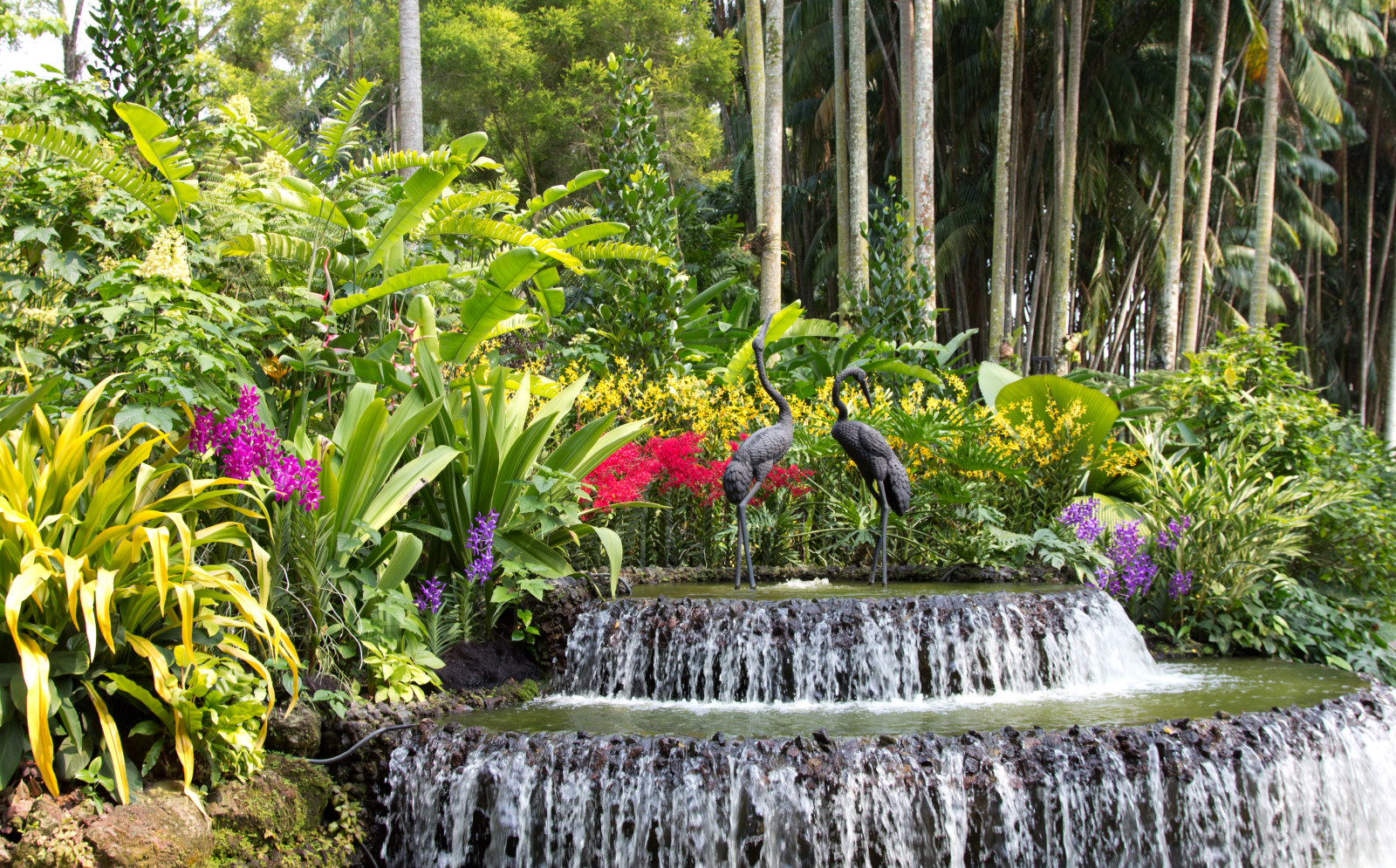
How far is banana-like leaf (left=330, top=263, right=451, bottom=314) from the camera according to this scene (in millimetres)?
4953

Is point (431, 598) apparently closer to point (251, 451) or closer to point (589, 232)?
point (251, 451)

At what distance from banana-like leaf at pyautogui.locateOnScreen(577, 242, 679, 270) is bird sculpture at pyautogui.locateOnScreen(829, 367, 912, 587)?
2338 millimetres

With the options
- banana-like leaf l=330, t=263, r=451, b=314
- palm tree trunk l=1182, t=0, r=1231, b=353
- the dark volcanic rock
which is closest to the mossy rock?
the dark volcanic rock

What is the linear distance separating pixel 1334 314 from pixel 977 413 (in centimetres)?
2916

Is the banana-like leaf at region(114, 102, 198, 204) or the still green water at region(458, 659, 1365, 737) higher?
the banana-like leaf at region(114, 102, 198, 204)

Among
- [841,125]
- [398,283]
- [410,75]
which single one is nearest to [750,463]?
[398,283]

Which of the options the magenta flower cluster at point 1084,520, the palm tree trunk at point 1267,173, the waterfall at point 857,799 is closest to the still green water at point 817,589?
the magenta flower cluster at point 1084,520

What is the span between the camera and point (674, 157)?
713 inches

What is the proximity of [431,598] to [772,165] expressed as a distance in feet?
23.5

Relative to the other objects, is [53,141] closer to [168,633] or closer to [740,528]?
[168,633]

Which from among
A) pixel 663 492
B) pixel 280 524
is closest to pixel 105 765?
pixel 280 524

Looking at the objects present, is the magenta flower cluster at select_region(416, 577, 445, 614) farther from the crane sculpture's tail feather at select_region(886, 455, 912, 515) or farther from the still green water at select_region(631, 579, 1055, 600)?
the crane sculpture's tail feather at select_region(886, 455, 912, 515)

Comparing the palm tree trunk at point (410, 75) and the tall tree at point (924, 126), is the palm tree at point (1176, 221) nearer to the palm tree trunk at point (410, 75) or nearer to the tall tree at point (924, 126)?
the tall tree at point (924, 126)

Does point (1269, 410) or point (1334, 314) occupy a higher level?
point (1334, 314)
